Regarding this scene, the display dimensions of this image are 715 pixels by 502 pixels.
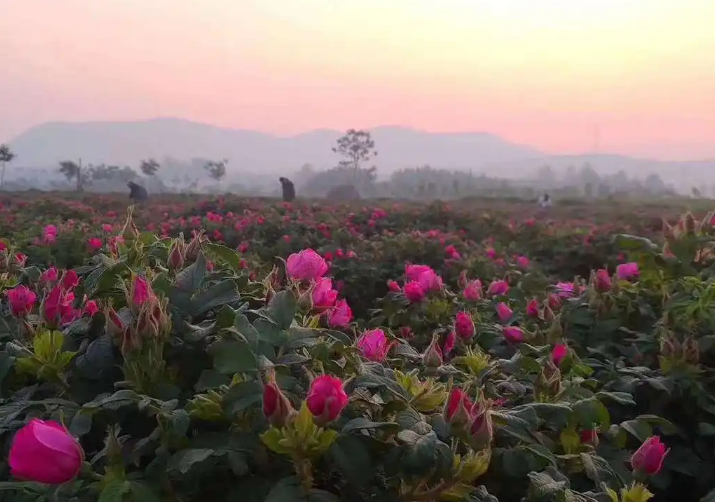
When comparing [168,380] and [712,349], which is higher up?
[168,380]

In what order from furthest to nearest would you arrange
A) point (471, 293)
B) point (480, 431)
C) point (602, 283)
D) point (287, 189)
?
1. point (287, 189)
2. point (471, 293)
3. point (602, 283)
4. point (480, 431)

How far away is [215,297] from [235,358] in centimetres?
25

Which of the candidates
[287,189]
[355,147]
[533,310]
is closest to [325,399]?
[533,310]

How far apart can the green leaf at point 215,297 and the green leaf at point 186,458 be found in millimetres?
336

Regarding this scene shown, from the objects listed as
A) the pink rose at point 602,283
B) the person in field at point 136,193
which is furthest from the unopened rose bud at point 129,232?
the person in field at point 136,193

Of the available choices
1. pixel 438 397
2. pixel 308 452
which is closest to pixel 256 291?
pixel 438 397

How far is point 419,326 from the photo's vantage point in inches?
116

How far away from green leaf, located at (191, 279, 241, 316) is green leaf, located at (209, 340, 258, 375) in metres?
0.20

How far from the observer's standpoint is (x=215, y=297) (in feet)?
4.11

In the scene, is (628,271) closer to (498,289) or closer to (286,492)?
(498,289)

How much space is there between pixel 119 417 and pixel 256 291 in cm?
45

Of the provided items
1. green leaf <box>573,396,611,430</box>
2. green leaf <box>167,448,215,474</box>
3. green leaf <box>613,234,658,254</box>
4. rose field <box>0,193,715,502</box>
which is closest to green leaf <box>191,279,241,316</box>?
rose field <box>0,193,715,502</box>

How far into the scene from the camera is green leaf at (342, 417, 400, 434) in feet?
3.09

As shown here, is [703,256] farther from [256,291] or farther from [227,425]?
[227,425]
